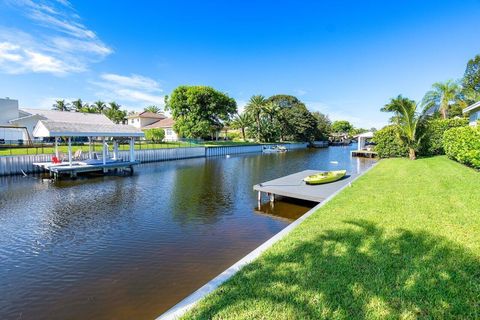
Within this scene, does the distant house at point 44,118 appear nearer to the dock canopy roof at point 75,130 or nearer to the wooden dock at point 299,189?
the dock canopy roof at point 75,130

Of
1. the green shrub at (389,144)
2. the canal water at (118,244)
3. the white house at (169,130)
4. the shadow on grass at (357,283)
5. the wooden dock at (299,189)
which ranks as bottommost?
the canal water at (118,244)

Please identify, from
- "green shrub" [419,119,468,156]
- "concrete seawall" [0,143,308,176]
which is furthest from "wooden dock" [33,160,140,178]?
"green shrub" [419,119,468,156]

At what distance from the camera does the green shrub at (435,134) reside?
86.6 ft

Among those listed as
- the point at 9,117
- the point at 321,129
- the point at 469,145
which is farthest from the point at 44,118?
the point at 321,129

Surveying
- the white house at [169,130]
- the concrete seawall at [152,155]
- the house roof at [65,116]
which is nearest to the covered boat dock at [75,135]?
the concrete seawall at [152,155]

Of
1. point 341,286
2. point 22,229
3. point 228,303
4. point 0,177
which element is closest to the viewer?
point 228,303

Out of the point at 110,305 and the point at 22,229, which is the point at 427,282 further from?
the point at 22,229

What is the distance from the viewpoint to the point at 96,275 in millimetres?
7055

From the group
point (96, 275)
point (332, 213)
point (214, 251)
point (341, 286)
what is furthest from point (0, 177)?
point (341, 286)

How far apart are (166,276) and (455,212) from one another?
799 cm

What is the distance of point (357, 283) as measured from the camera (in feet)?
14.3

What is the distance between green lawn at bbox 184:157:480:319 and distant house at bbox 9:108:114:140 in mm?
37715

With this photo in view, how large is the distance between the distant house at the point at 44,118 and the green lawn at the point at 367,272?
37.7 m

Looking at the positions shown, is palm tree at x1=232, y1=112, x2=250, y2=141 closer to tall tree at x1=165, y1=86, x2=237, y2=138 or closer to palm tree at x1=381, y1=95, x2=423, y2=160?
tall tree at x1=165, y1=86, x2=237, y2=138
